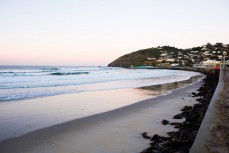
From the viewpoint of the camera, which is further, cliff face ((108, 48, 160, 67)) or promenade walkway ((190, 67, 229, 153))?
cliff face ((108, 48, 160, 67))

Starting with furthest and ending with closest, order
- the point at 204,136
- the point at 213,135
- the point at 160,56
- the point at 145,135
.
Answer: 1. the point at 160,56
2. the point at 145,135
3. the point at 213,135
4. the point at 204,136

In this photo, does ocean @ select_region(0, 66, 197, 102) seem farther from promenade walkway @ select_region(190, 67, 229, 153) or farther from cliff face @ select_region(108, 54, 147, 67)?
cliff face @ select_region(108, 54, 147, 67)

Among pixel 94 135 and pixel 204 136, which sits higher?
pixel 204 136

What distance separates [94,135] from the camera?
609cm

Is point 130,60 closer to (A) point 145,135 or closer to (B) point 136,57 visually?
(B) point 136,57

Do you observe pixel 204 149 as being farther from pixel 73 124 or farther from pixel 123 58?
pixel 123 58

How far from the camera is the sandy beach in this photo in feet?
16.6

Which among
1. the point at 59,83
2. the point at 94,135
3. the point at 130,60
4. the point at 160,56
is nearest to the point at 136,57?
the point at 130,60

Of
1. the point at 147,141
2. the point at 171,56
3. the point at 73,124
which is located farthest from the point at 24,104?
the point at 171,56

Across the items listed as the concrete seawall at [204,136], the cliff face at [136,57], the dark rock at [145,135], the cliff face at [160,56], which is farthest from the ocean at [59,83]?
the cliff face at [136,57]

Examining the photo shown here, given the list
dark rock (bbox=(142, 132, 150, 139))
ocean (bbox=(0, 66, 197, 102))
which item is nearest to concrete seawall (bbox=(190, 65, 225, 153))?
dark rock (bbox=(142, 132, 150, 139))

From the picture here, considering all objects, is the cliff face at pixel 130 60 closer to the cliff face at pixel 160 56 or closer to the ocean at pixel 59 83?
the cliff face at pixel 160 56

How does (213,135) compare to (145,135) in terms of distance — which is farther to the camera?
(145,135)

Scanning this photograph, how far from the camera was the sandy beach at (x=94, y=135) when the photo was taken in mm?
5051
